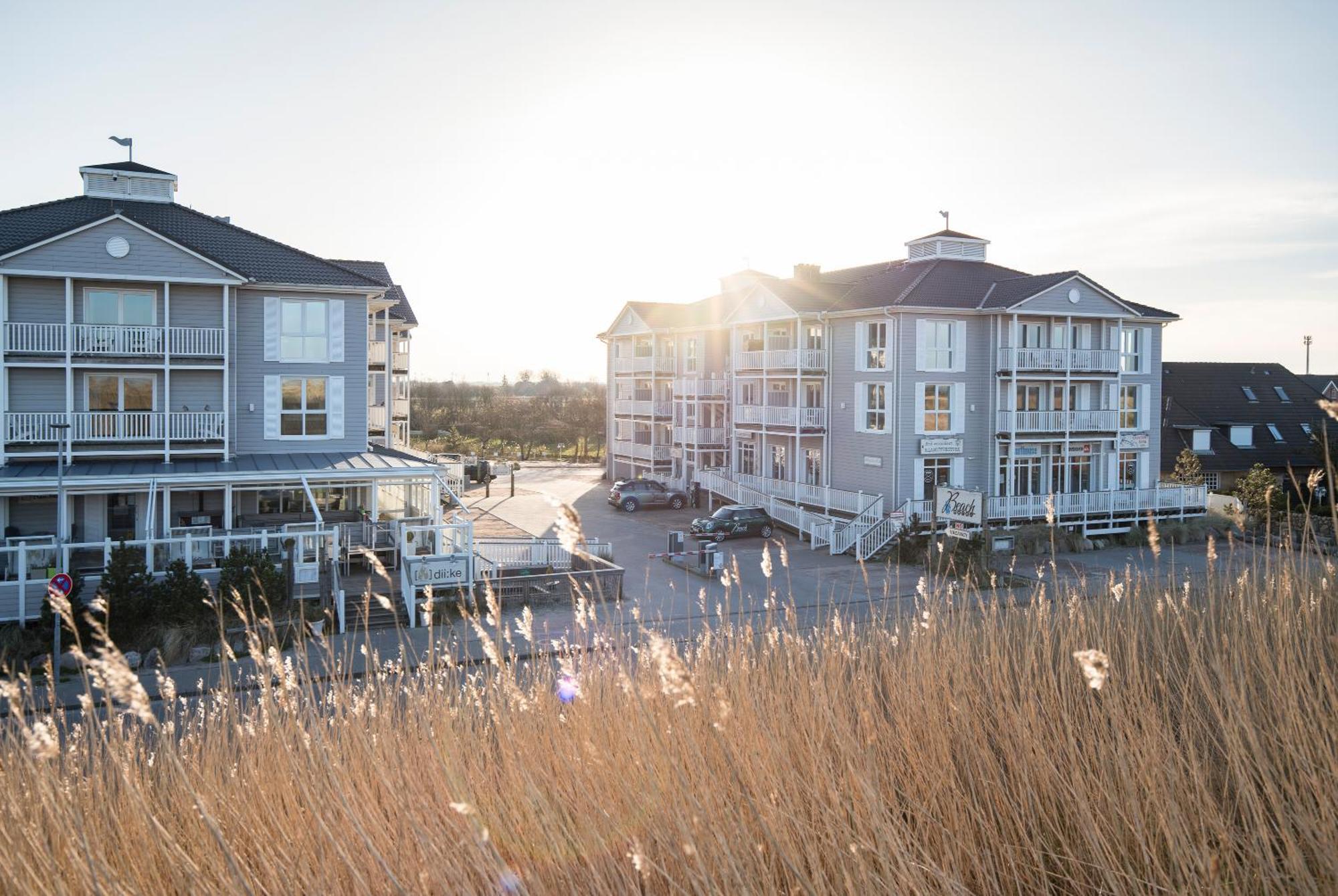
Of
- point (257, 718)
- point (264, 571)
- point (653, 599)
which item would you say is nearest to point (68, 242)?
Answer: point (264, 571)

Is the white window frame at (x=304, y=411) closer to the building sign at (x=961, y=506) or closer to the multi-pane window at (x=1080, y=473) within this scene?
the building sign at (x=961, y=506)

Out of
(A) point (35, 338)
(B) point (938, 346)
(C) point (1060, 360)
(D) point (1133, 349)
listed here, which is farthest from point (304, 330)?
(D) point (1133, 349)

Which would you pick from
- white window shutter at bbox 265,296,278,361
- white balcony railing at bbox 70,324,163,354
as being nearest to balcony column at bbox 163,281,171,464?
white balcony railing at bbox 70,324,163,354

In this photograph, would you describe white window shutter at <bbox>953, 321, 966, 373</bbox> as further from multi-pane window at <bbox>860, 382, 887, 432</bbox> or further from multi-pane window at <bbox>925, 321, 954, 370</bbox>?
multi-pane window at <bbox>860, 382, 887, 432</bbox>

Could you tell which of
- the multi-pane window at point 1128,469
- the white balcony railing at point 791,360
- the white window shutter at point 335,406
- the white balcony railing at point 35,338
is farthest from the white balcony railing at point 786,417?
the white balcony railing at point 35,338

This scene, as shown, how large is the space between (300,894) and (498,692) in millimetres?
1555

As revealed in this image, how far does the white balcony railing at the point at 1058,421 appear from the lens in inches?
1247

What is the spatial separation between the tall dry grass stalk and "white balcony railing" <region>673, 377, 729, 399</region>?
35.7 meters

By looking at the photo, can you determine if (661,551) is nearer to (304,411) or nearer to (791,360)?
(791,360)

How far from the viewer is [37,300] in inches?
901

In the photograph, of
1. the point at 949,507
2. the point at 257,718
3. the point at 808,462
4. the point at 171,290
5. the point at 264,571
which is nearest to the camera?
the point at 257,718

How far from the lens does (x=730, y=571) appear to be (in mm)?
5879

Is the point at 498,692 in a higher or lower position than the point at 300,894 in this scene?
higher

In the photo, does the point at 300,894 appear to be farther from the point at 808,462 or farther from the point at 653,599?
the point at 808,462
